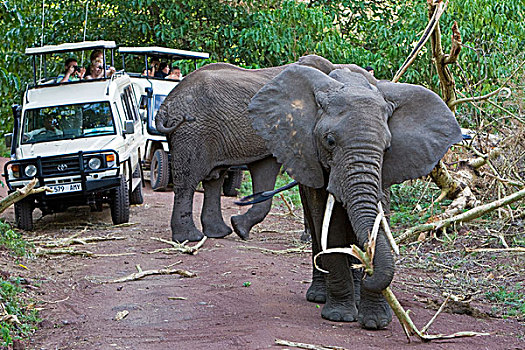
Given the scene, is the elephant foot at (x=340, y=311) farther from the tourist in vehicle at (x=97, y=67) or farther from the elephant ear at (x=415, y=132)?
the tourist in vehicle at (x=97, y=67)

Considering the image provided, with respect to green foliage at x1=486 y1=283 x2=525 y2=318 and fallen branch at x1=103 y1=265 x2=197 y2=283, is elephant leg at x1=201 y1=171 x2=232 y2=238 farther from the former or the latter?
green foliage at x1=486 y1=283 x2=525 y2=318

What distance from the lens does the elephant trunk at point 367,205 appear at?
17.7ft

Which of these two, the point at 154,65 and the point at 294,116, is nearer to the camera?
the point at 294,116

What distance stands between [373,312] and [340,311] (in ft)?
1.25

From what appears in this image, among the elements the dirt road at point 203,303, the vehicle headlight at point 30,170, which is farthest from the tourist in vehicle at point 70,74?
the dirt road at point 203,303

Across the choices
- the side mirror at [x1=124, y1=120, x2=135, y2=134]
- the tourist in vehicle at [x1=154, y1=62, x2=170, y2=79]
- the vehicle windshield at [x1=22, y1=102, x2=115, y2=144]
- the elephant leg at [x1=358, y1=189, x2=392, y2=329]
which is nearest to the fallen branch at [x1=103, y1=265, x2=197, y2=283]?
the elephant leg at [x1=358, y1=189, x2=392, y2=329]

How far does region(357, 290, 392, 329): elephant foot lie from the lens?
6.13 meters

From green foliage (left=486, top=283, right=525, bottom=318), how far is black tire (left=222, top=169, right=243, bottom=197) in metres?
9.18

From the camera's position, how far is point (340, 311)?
21.2 feet

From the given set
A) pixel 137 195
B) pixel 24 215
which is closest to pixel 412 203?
pixel 137 195

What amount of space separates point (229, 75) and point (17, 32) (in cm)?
714

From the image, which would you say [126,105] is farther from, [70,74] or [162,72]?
[162,72]

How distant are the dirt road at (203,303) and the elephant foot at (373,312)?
0.08 meters

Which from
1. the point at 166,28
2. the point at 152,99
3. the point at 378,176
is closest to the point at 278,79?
the point at 378,176
